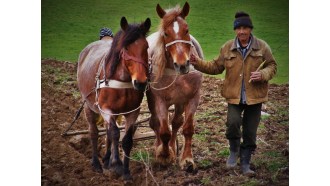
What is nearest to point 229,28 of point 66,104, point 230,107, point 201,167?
point 230,107

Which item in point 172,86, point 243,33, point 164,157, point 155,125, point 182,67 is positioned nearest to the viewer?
point 182,67

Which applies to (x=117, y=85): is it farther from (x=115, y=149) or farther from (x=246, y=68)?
(x=246, y=68)

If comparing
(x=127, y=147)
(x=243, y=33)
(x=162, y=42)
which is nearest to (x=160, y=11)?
(x=162, y=42)

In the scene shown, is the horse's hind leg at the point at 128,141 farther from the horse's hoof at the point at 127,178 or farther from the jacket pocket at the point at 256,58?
the jacket pocket at the point at 256,58

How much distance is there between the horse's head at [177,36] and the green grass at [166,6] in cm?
54

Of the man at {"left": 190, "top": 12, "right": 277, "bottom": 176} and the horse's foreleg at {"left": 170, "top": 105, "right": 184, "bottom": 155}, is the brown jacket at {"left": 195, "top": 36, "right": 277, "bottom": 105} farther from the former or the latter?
the horse's foreleg at {"left": 170, "top": 105, "right": 184, "bottom": 155}

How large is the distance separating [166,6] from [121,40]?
0.84 m

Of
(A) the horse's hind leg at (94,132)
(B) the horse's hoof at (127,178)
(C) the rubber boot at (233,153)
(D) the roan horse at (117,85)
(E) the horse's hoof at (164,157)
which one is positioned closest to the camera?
(D) the roan horse at (117,85)

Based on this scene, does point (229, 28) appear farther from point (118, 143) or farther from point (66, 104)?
point (66, 104)

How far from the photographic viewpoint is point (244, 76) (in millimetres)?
5527

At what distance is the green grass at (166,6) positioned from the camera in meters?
5.86

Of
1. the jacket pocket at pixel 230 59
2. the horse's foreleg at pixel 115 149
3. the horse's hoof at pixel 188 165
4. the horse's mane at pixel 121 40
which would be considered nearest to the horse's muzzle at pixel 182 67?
the horse's mane at pixel 121 40

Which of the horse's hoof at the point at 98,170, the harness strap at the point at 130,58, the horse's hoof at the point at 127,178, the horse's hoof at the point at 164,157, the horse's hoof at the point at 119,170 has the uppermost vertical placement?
the harness strap at the point at 130,58

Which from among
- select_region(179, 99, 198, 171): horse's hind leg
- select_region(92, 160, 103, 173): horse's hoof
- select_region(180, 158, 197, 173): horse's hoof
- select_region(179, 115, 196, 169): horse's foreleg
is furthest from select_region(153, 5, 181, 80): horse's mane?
select_region(92, 160, 103, 173): horse's hoof
